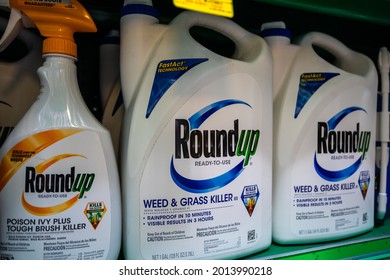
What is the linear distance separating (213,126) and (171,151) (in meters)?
0.09

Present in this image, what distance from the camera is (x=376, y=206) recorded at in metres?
0.79

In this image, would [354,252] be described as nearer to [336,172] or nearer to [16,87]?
[336,172]

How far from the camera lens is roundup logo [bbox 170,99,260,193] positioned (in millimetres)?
524

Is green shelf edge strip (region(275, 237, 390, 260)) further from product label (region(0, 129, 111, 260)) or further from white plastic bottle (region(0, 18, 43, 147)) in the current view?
white plastic bottle (region(0, 18, 43, 147))

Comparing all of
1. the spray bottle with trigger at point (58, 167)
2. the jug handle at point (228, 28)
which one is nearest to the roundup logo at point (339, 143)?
the jug handle at point (228, 28)

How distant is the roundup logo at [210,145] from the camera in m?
0.52

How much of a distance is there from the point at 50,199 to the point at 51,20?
28 centimetres

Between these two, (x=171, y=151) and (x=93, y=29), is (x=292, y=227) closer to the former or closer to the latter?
(x=171, y=151)

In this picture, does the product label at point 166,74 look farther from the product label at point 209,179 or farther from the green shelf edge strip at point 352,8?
the green shelf edge strip at point 352,8

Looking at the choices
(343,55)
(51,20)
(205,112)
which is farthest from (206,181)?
(343,55)

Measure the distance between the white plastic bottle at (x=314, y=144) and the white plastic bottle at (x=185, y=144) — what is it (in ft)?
0.25

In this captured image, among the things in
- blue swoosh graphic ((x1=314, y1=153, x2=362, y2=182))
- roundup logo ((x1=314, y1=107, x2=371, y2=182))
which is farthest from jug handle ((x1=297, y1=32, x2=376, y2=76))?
blue swoosh graphic ((x1=314, y1=153, x2=362, y2=182))

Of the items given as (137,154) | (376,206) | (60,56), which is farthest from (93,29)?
(376,206)

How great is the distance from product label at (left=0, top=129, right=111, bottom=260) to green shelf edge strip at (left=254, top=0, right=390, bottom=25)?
1.41 ft
